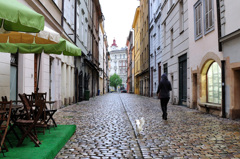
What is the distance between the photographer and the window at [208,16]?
483 inches

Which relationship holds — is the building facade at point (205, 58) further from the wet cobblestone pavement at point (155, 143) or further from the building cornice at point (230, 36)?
the wet cobblestone pavement at point (155, 143)

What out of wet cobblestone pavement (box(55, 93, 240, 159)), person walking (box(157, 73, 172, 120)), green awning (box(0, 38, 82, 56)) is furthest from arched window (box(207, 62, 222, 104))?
green awning (box(0, 38, 82, 56))

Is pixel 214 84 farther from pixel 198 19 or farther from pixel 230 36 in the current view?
pixel 198 19

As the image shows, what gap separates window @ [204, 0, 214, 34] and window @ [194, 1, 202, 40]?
2.26 ft

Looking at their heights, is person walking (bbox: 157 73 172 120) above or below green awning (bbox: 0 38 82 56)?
below

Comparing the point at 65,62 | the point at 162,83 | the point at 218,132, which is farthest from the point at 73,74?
the point at 218,132

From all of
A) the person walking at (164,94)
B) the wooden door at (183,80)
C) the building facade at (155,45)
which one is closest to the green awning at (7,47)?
the person walking at (164,94)

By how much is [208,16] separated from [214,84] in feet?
10.7

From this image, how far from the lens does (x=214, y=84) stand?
1242cm

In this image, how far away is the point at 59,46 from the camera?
6922 mm

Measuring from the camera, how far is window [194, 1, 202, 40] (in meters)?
13.7

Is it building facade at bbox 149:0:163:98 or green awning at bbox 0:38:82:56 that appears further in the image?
building facade at bbox 149:0:163:98

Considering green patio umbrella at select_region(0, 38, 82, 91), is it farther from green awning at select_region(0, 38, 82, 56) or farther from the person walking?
the person walking

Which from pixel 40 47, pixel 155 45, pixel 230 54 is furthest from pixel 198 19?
pixel 155 45
